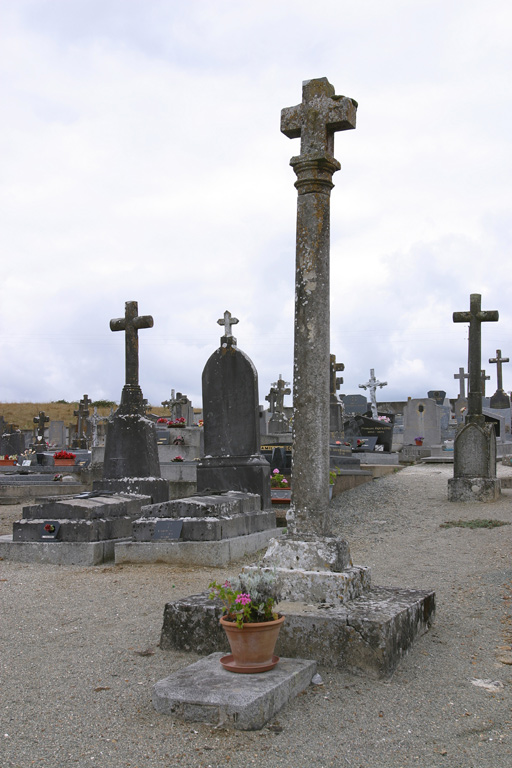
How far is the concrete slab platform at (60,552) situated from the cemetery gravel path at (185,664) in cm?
83

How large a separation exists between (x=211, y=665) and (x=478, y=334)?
33.5 ft

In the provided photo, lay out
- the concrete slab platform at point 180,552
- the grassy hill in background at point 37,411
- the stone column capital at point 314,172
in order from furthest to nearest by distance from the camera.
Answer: the grassy hill in background at point 37,411, the concrete slab platform at point 180,552, the stone column capital at point 314,172

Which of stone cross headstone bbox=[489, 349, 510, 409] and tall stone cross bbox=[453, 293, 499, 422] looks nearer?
tall stone cross bbox=[453, 293, 499, 422]

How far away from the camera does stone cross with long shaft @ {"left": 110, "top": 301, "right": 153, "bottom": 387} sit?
10.8m

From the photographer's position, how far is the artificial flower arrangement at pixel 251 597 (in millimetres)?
3672

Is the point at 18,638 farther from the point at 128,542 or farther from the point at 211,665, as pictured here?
the point at 128,542

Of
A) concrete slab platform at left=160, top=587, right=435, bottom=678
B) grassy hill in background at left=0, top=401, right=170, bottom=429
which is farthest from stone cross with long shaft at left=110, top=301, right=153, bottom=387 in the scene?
grassy hill in background at left=0, top=401, right=170, bottom=429

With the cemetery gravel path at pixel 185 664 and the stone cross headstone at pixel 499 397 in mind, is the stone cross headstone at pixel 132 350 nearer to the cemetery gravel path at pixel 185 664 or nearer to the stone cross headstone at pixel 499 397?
the cemetery gravel path at pixel 185 664

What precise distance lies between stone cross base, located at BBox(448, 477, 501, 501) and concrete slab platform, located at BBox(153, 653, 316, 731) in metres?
8.83

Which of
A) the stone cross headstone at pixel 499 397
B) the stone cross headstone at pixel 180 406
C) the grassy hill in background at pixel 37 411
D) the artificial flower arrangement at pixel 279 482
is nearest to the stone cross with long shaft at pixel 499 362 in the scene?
the stone cross headstone at pixel 499 397

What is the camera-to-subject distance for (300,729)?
324 cm

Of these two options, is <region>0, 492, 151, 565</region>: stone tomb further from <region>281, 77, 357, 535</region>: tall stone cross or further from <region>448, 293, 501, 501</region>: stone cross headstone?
<region>448, 293, 501, 501</region>: stone cross headstone

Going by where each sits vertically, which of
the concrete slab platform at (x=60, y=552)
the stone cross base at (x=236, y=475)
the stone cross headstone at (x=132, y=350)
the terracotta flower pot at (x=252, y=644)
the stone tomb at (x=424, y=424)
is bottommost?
the concrete slab platform at (x=60, y=552)

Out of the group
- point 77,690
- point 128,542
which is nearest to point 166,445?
point 128,542
